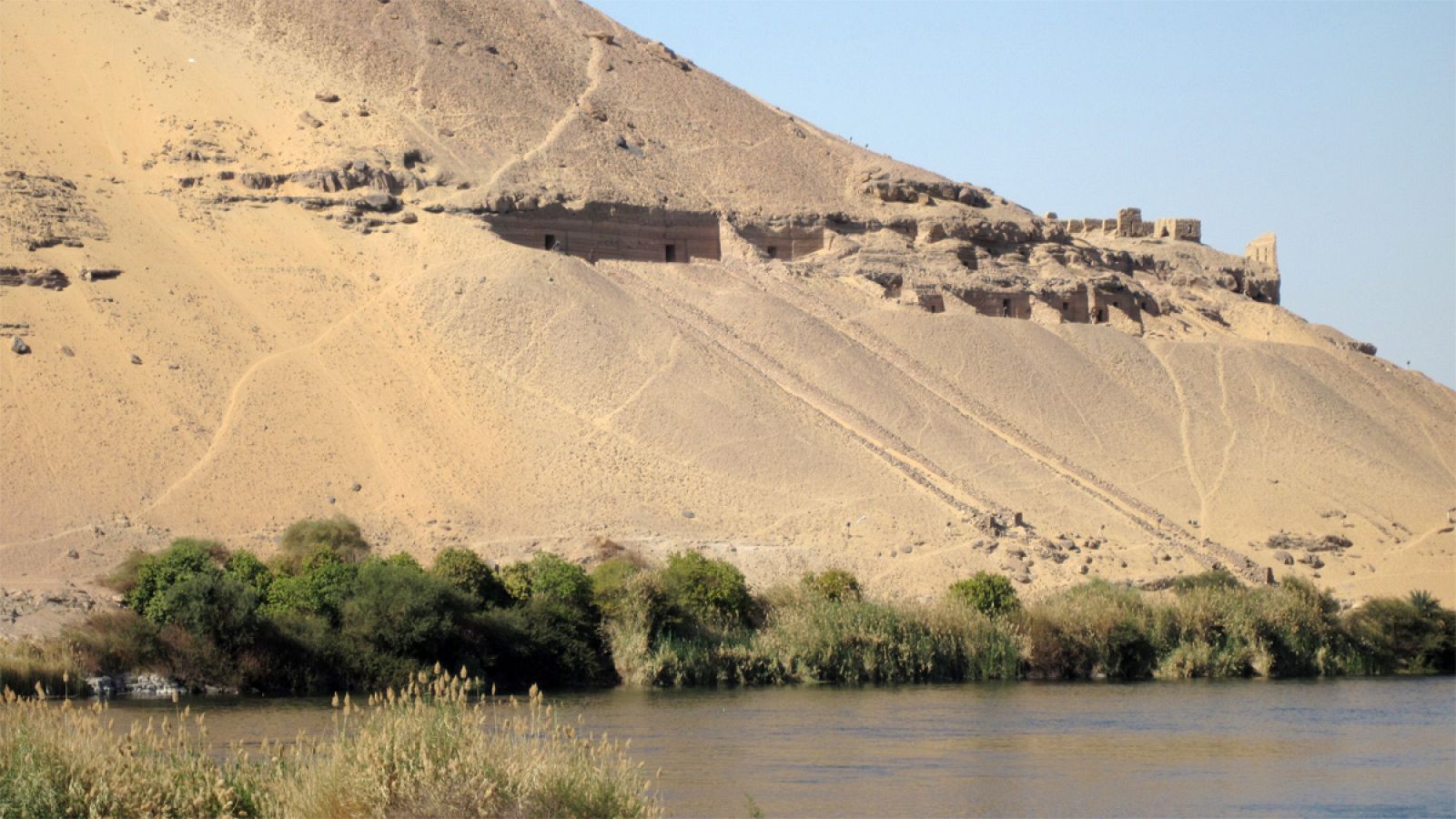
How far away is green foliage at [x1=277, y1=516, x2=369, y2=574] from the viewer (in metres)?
30.6

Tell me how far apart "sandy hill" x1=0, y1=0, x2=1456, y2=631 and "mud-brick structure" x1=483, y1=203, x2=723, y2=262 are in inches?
3.2

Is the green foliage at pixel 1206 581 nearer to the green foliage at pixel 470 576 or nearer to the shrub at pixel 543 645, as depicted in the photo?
the shrub at pixel 543 645

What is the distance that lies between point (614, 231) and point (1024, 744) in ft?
78.7

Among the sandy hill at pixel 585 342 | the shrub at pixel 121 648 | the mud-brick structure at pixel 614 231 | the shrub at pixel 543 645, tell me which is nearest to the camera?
the shrub at pixel 121 648

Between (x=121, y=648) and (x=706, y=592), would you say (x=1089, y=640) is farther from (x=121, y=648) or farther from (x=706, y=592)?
(x=121, y=648)

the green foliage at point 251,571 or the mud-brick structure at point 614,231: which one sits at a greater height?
the mud-brick structure at point 614,231

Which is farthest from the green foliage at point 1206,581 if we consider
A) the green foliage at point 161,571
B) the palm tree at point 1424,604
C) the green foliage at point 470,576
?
the green foliage at point 161,571

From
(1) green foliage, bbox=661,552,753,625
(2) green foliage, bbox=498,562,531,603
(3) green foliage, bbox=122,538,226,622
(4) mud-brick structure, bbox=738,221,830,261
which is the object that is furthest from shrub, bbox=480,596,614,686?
(4) mud-brick structure, bbox=738,221,830,261

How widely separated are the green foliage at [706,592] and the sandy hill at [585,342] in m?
3.22

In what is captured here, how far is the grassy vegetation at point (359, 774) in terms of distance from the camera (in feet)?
42.2

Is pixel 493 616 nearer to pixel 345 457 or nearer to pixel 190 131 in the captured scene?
pixel 345 457

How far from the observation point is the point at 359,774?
12930 millimetres

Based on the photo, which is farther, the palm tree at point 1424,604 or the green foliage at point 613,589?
the palm tree at point 1424,604

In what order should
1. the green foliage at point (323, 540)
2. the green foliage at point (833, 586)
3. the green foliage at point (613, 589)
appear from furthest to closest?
the green foliage at point (323, 540)
the green foliage at point (833, 586)
the green foliage at point (613, 589)
